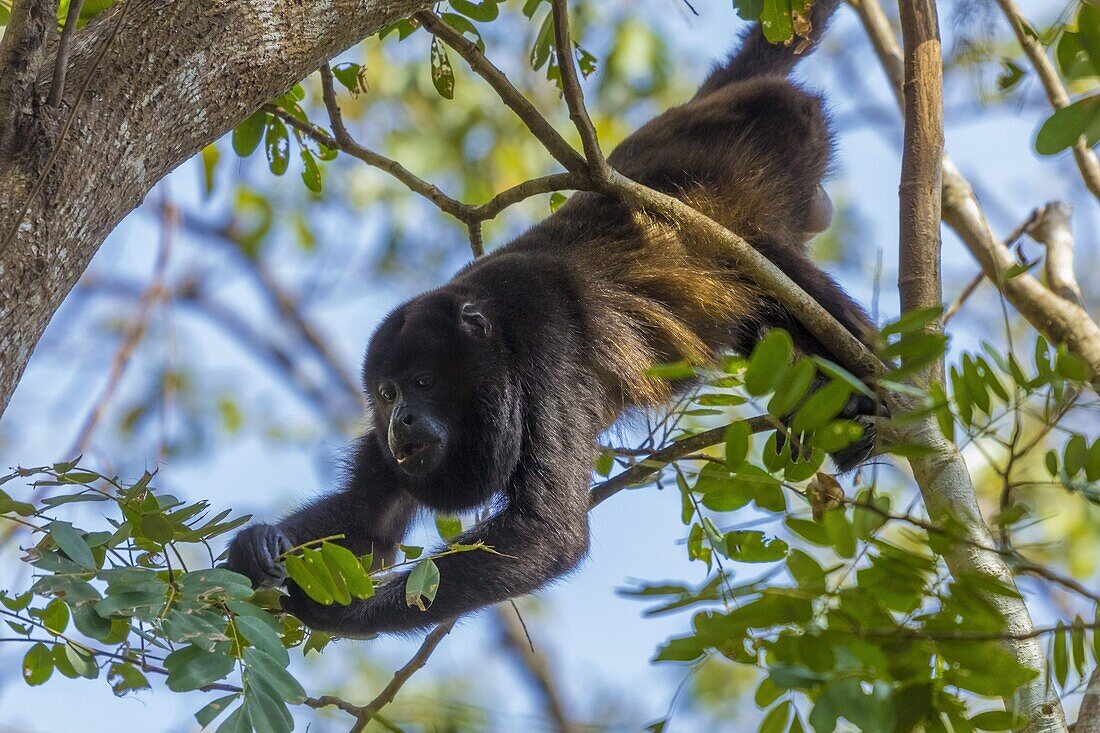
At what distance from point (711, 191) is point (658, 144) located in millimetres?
315

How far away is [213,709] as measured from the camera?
1520 millimetres

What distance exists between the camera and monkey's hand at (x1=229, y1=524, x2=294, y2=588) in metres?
2.43

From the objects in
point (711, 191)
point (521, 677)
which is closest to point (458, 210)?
point (711, 191)

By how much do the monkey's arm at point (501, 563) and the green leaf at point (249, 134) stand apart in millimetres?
1143

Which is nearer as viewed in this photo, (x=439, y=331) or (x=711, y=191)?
(x=439, y=331)

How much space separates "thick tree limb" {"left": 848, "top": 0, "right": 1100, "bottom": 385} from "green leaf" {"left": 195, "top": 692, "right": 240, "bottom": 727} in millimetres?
2331

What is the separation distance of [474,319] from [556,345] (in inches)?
10.0

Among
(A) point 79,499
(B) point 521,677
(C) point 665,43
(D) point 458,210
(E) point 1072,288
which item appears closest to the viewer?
(A) point 79,499

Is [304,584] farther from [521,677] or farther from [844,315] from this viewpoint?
[521,677]

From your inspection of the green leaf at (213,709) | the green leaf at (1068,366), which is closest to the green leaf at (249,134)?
the green leaf at (213,709)

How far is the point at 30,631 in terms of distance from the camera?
178 centimetres

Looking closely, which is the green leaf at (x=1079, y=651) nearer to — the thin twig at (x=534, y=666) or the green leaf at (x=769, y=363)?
the green leaf at (x=769, y=363)

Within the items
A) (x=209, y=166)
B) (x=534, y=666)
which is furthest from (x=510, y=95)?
(x=534, y=666)

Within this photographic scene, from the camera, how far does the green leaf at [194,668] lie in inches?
60.6
